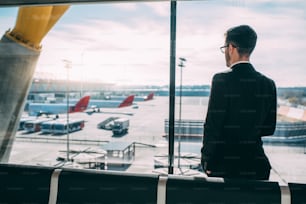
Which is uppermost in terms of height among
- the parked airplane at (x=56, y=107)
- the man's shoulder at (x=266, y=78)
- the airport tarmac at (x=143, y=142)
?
the man's shoulder at (x=266, y=78)

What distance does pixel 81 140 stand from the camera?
2.61m

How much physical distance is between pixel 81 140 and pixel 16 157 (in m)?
0.59

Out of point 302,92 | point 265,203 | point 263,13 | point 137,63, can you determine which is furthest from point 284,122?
point 137,63

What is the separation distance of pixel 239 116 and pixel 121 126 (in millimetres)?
1712

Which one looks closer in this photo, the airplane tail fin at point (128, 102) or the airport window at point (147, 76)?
the airport window at point (147, 76)

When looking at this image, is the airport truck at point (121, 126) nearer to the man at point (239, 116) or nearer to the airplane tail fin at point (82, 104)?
the airplane tail fin at point (82, 104)

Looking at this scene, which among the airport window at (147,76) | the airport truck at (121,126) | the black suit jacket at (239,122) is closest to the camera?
the black suit jacket at (239,122)

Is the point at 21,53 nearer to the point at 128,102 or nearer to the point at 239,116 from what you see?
the point at 128,102

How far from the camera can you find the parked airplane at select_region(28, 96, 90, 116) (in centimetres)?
289

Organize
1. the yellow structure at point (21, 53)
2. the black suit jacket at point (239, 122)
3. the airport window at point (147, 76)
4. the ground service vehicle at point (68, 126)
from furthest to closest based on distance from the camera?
the ground service vehicle at point (68, 126)
the yellow structure at point (21, 53)
the airport window at point (147, 76)
the black suit jacket at point (239, 122)

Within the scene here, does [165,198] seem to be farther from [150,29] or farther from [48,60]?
[48,60]

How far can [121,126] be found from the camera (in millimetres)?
2723

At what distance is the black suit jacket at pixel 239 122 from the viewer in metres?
1.16

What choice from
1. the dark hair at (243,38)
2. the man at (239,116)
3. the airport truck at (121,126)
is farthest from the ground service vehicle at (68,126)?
the dark hair at (243,38)
